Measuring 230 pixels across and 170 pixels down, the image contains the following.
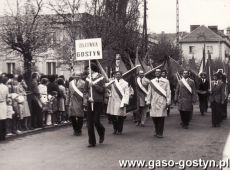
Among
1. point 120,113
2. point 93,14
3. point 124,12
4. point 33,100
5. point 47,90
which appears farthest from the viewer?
point 124,12

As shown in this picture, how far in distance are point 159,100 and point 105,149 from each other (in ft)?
9.64

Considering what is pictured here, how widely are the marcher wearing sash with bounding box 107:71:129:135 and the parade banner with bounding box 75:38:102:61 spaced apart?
2288mm

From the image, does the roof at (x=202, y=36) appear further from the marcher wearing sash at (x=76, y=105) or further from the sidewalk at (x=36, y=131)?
the marcher wearing sash at (x=76, y=105)

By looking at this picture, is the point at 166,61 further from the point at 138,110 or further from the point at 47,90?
the point at 47,90

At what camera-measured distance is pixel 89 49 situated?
12.1 metres

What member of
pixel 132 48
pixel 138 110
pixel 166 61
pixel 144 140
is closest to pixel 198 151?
pixel 144 140

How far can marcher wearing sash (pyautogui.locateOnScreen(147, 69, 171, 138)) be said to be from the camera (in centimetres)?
1316

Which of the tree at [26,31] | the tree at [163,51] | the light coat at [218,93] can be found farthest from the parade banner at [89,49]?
the tree at [163,51]

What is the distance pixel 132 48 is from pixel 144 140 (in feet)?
43.4

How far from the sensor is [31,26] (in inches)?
1366

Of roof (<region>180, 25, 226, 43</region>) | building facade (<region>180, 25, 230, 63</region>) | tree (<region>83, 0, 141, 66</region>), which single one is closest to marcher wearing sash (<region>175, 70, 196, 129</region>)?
tree (<region>83, 0, 141, 66</region>)

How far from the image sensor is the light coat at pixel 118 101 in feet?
45.8

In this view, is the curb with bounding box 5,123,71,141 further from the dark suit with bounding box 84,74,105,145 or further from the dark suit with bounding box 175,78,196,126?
the dark suit with bounding box 175,78,196,126

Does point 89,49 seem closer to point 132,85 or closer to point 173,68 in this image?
point 132,85
